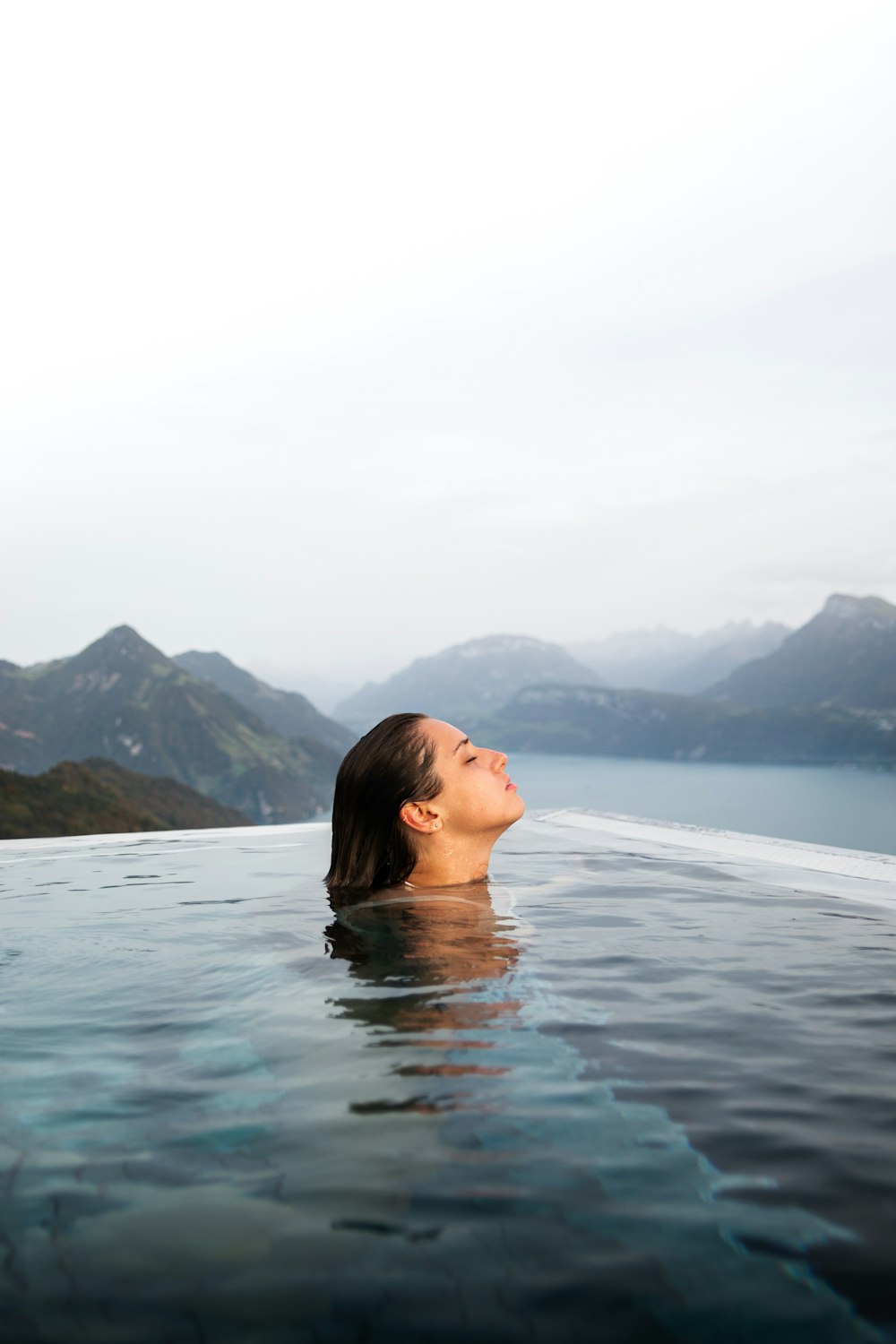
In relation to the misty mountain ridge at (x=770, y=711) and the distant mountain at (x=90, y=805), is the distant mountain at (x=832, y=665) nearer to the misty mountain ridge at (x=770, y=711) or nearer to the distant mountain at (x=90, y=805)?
the misty mountain ridge at (x=770, y=711)

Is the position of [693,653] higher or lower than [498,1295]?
higher

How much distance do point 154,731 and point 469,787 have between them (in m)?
96.1

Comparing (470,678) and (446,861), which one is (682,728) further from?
(446,861)

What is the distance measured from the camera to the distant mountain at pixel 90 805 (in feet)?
122

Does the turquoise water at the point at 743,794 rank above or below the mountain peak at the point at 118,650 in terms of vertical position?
below

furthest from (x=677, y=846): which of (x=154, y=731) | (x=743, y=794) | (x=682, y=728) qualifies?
(x=154, y=731)

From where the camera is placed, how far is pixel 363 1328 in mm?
1518

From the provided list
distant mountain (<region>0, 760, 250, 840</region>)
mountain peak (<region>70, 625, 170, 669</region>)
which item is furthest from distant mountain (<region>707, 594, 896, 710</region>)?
mountain peak (<region>70, 625, 170, 669</region>)

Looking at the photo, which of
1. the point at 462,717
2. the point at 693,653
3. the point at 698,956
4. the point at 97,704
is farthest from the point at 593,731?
the point at 698,956

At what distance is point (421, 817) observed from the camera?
4746mm

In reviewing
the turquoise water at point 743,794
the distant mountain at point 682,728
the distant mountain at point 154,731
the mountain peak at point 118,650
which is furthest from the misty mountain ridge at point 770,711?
the mountain peak at point 118,650

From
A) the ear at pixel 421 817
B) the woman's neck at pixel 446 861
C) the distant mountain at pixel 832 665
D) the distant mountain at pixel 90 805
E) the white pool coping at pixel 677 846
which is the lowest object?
the distant mountain at pixel 90 805

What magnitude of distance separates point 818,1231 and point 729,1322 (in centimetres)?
34

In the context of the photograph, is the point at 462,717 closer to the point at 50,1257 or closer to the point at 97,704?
the point at 97,704
